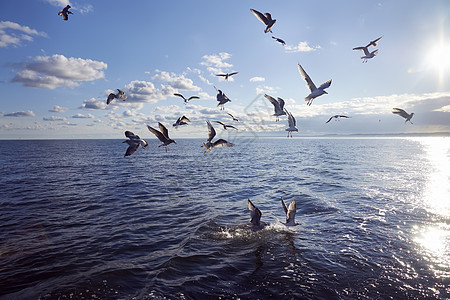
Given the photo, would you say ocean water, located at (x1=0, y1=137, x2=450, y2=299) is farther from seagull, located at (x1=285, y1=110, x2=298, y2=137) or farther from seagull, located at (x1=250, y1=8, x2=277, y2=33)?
seagull, located at (x1=250, y1=8, x2=277, y2=33)

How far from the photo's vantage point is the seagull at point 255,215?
33.5 feet

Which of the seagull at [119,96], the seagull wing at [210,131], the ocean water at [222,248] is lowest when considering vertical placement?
the ocean water at [222,248]

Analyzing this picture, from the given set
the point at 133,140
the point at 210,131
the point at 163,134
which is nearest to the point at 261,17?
the point at 210,131

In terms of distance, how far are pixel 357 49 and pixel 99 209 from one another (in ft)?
64.0

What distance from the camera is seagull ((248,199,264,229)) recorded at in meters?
10.2

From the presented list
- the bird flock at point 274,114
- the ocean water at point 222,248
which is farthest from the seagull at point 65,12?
the ocean water at point 222,248

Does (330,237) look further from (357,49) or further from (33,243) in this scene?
(33,243)

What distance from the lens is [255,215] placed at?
10.8 m

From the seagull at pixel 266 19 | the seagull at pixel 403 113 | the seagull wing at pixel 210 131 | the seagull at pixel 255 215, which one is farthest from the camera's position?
the seagull at pixel 403 113

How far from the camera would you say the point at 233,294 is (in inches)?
270

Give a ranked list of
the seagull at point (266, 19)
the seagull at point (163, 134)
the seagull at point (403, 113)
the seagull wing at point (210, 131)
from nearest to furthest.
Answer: the seagull at point (163, 134) < the seagull wing at point (210, 131) < the seagull at point (266, 19) < the seagull at point (403, 113)

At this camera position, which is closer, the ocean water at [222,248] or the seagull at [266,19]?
the ocean water at [222,248]

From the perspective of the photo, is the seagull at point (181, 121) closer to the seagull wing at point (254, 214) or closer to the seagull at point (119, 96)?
the seagull at point (119, 96)

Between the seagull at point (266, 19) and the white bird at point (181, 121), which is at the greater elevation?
the seagull at point (266, 19)
